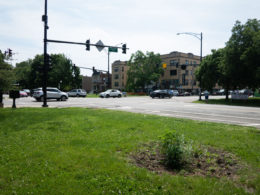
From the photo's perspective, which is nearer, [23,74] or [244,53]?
[23,74]

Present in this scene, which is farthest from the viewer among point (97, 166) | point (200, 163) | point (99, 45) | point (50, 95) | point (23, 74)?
point (50, 95)

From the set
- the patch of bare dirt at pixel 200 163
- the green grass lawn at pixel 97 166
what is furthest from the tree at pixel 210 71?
the patch of bare dirt at pixel 200 163

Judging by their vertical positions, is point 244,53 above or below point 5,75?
above

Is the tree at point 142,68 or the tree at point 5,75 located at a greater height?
the tree at point 142,68

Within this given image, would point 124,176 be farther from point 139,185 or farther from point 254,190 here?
point 254,190

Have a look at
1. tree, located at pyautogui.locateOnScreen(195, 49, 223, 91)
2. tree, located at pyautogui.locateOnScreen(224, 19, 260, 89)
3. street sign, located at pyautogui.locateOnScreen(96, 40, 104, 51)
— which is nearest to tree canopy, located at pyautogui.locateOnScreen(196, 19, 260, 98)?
tree, located at pyautogui.locateOnScreen(224, 19, 260, 89)

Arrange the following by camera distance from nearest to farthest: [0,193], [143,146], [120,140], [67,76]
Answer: [0,193]
[143,146]
[120,140]
[67,76]

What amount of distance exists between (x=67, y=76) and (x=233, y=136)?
53.2m

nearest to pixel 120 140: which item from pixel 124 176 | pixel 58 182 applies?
pixel 124 176

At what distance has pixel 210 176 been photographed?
12.1 feet

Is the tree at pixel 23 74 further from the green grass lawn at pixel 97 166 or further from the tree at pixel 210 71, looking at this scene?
the tree at pixel 210 71

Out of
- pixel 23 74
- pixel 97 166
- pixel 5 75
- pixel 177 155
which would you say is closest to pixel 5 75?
pixel 5 75

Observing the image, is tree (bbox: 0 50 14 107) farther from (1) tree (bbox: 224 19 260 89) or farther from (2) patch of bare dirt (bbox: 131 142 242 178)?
(1) tree (bbox: 224 19 260 89)

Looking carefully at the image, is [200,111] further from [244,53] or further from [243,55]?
[244,53]
